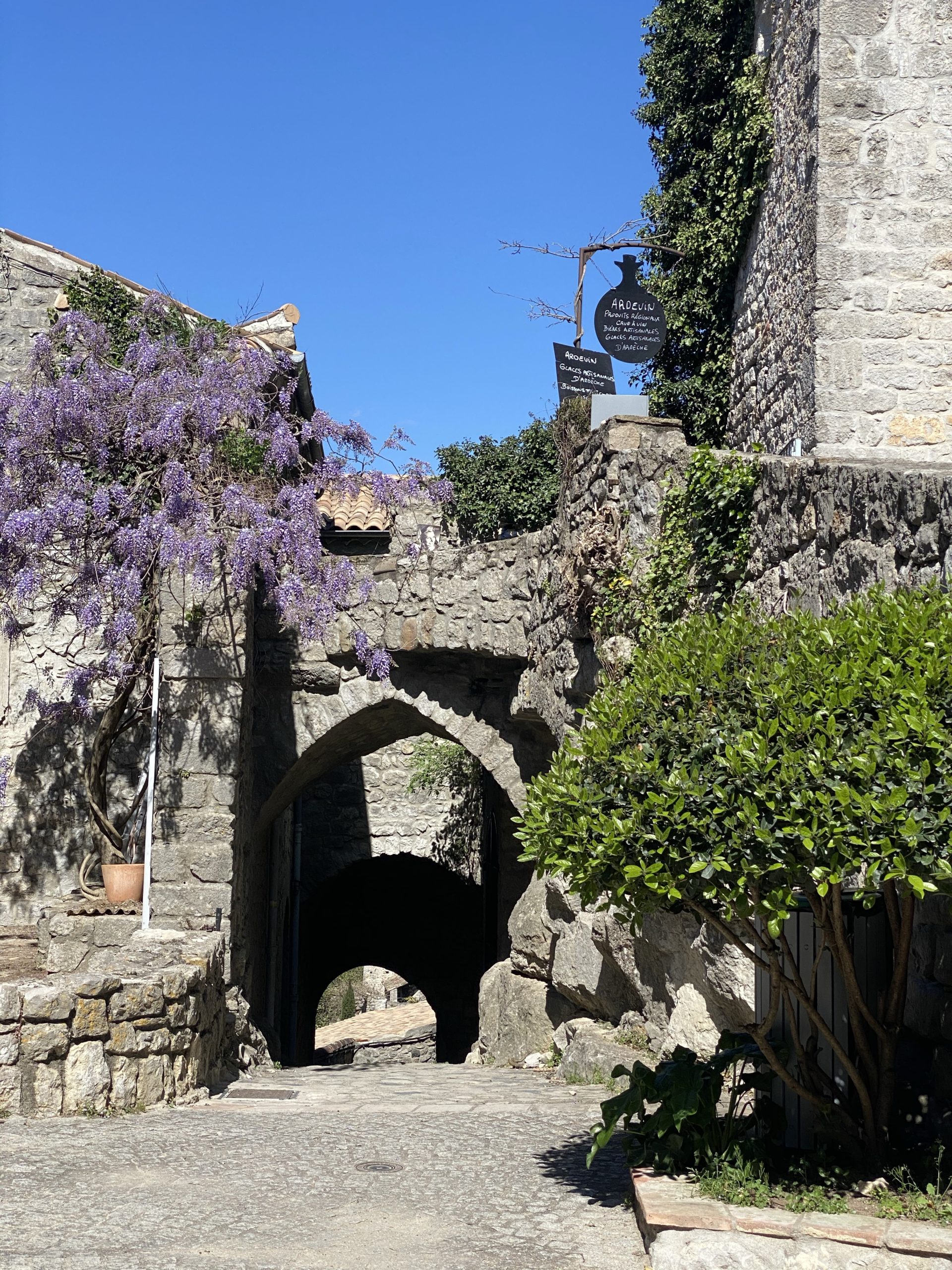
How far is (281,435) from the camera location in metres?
8.69

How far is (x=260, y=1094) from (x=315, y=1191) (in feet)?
7.59

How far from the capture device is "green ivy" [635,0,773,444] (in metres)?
8.78

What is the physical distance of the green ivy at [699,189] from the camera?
8781 millimetres

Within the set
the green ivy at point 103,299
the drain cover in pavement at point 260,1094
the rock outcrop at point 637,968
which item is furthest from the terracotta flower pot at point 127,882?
the green ivy at point 103,299

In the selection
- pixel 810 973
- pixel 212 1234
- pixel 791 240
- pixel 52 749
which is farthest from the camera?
pixel 52 749

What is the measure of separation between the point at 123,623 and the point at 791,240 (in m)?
4.85

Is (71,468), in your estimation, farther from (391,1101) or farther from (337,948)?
(337,948)

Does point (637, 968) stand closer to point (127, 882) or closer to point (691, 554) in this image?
point (691, 554)

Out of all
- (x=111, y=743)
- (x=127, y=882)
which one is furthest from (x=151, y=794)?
(x=111, y=743)

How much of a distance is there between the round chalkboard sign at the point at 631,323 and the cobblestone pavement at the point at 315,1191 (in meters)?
4.61

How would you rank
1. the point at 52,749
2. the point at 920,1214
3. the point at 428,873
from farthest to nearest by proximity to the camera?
the point at 428,873
the point at 52,749
the point at 920,1214

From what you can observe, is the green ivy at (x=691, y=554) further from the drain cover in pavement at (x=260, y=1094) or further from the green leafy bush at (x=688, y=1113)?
the drain cover in pavement at (x=260, y=1094)

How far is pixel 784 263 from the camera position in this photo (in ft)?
25.7

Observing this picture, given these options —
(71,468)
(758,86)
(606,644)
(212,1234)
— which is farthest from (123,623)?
(758,86)
